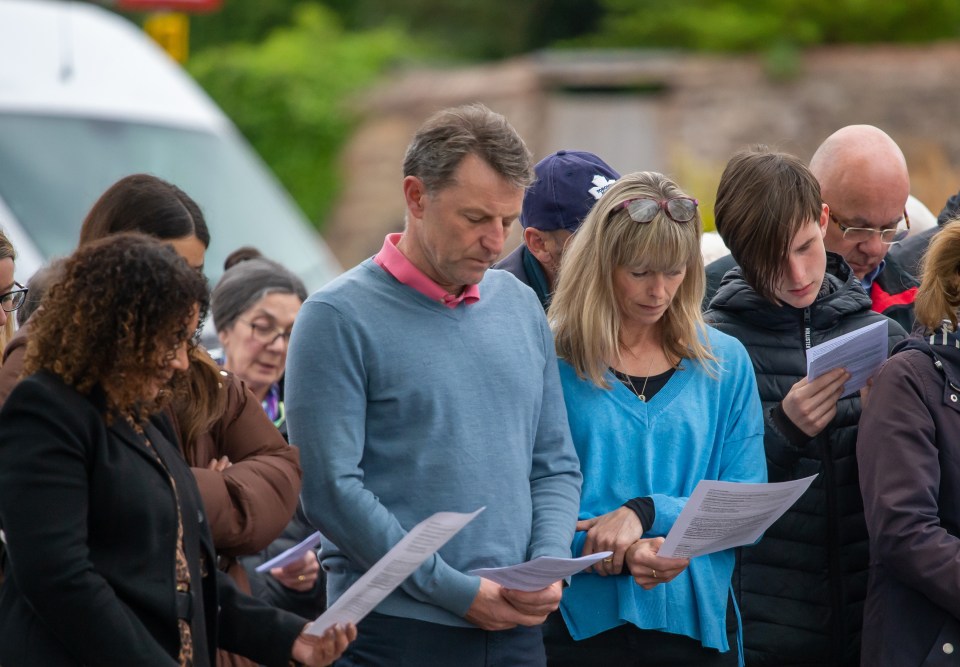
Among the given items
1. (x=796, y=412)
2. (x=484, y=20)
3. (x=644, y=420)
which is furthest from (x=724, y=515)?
(x=484, y=20)

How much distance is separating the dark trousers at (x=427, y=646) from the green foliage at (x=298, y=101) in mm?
18765

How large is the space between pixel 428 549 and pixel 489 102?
1835cm

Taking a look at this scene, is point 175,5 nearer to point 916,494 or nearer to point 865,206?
point 865,206

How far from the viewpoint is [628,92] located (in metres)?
22.0

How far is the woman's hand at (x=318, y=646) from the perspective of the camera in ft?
10.1

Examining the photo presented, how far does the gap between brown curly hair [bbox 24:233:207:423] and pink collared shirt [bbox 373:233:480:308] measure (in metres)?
0.77

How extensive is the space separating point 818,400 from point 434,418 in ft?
3.78

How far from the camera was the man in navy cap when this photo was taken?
14.6 feet

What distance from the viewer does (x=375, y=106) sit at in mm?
21812

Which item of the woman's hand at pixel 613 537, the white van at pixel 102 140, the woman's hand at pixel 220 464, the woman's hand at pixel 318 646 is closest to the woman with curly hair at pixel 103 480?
the woman's hand at pixel 318 646

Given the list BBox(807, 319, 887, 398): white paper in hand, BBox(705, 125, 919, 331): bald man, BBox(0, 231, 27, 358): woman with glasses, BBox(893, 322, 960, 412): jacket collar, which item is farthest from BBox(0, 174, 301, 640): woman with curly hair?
BBox(705, 125, 919, 331): bald man

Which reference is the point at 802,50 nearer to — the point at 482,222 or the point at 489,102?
the point at 489,102

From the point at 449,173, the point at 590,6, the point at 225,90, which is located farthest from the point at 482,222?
the point at 590,6

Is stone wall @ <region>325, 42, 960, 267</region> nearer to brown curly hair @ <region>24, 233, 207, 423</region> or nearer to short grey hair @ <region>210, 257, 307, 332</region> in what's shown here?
short grey hair @ <region>210, 257, 307, 332</region>
